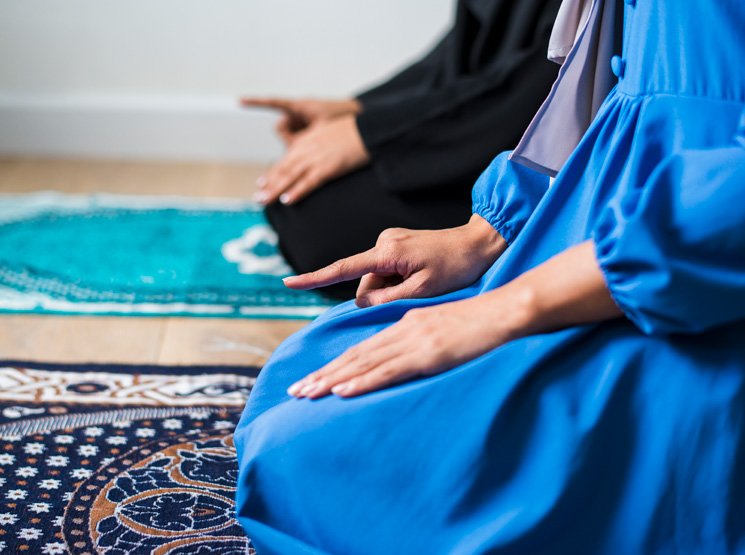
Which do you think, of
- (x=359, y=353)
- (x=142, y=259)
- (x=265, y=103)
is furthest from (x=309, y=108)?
(x=359, y=353)

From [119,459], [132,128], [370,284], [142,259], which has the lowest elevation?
[132,128]

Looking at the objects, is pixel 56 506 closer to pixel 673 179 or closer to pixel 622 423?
pixel 622 423

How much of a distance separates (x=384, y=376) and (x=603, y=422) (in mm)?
180

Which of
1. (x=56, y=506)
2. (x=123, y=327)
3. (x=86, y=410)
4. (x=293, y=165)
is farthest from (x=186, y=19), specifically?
(x=56, y=506)

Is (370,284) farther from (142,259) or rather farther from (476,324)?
(142,259)

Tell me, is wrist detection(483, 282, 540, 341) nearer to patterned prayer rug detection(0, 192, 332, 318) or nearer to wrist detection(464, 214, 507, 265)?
wrist detection(464, 214, 507, 265)

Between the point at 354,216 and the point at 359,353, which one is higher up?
the point at 359,353

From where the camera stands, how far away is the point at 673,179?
693mm

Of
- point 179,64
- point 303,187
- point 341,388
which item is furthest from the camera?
point 179,64

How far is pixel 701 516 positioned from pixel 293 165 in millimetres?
1199

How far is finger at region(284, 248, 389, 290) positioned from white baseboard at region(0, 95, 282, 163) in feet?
6.08

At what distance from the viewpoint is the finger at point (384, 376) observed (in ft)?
2.51

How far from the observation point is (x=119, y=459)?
117 cm

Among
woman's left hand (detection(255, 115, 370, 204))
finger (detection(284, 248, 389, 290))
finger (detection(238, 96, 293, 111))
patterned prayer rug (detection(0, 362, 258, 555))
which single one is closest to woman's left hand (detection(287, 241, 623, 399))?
finger (detection(284, 248, 389, 290))
